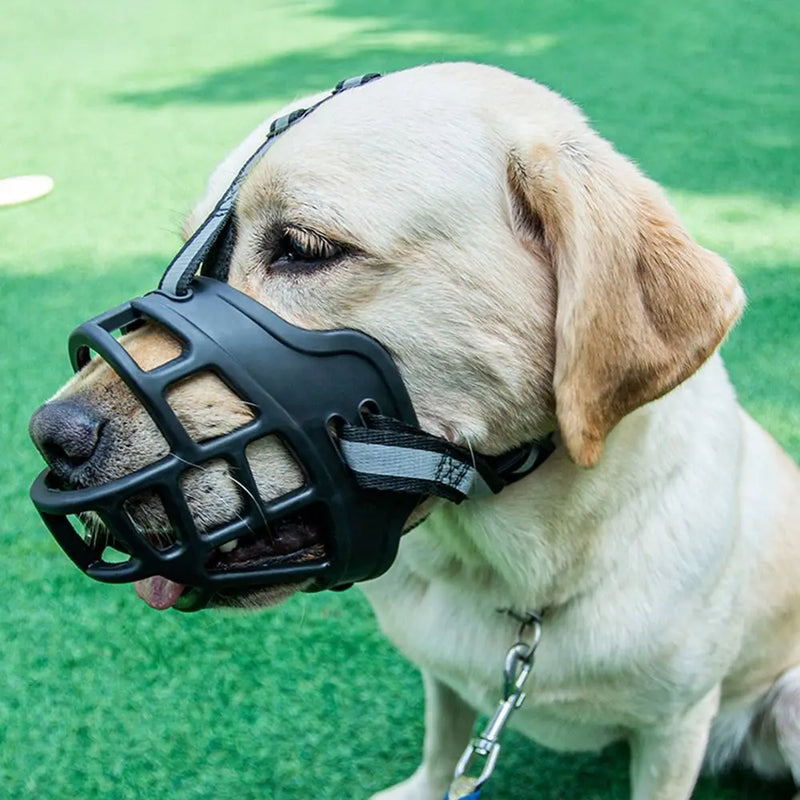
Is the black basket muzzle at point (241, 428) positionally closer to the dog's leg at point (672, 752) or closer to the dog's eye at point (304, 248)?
the dog's eye at point (304, 248)

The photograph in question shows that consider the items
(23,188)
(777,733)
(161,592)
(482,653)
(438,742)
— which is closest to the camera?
(161,592)

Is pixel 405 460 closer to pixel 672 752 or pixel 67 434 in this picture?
pixel 67 434

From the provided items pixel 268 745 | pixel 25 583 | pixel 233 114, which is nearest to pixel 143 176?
pixel 233 114

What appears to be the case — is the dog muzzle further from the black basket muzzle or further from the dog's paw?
the dog's paw

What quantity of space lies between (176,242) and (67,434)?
4104 mm

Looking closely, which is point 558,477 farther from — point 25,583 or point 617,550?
point 25,583

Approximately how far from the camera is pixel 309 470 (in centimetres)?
154

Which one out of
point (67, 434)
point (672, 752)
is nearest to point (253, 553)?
point (67, 434)

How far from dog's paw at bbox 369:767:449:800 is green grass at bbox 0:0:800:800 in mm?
69

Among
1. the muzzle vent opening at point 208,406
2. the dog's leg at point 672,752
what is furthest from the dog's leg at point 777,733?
the muzzle vent opening at point 208,406

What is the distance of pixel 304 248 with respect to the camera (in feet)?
5.25

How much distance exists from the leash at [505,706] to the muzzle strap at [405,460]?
1.24ft

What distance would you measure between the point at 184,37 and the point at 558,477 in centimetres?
902

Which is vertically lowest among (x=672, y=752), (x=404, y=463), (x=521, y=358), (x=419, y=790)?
(x=419, y=790)
